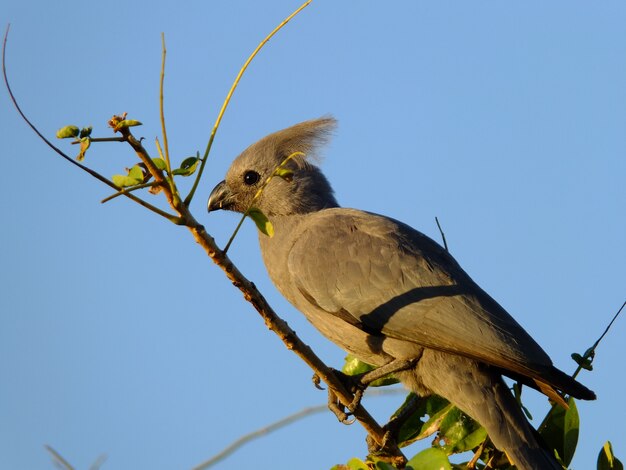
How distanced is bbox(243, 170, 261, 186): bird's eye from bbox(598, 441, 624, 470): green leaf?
380 cm

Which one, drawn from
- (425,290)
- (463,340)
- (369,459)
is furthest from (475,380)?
(369,459)

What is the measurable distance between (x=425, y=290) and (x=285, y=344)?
6.20ft

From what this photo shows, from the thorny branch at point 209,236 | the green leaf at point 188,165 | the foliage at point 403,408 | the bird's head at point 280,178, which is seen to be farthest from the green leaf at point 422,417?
the green leaf at point 188,165

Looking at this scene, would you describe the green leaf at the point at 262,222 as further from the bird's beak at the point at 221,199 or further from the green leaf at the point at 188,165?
the bird's beak at the point at 221,199

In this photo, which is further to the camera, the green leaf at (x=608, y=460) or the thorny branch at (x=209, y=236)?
the green leaf at (x=608, y=460)

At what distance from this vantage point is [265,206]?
6812mm

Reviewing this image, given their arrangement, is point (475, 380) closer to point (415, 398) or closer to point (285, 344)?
point (415, 398)

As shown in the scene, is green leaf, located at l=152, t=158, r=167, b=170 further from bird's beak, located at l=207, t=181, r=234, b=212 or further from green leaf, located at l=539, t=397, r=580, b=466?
bird's beak, located at l=207, t=181, r=234, b=212

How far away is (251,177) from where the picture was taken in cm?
696

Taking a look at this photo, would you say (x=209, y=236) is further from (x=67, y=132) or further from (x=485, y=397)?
(x=485, y=397)

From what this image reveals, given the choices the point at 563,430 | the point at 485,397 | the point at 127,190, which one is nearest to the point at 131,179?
the point at 127,190

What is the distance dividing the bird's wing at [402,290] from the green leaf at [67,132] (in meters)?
2.91

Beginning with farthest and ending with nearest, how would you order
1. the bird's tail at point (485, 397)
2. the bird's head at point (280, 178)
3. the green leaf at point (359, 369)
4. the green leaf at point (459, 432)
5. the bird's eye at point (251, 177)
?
the bird's eye at point (251, 177) → the bird's head at point (280, 178) → the green leaf at point (359, 369) → the green leaf at point (459, 432) → the bird's tail at point (485, 397)

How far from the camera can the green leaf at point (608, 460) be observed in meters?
4.11
